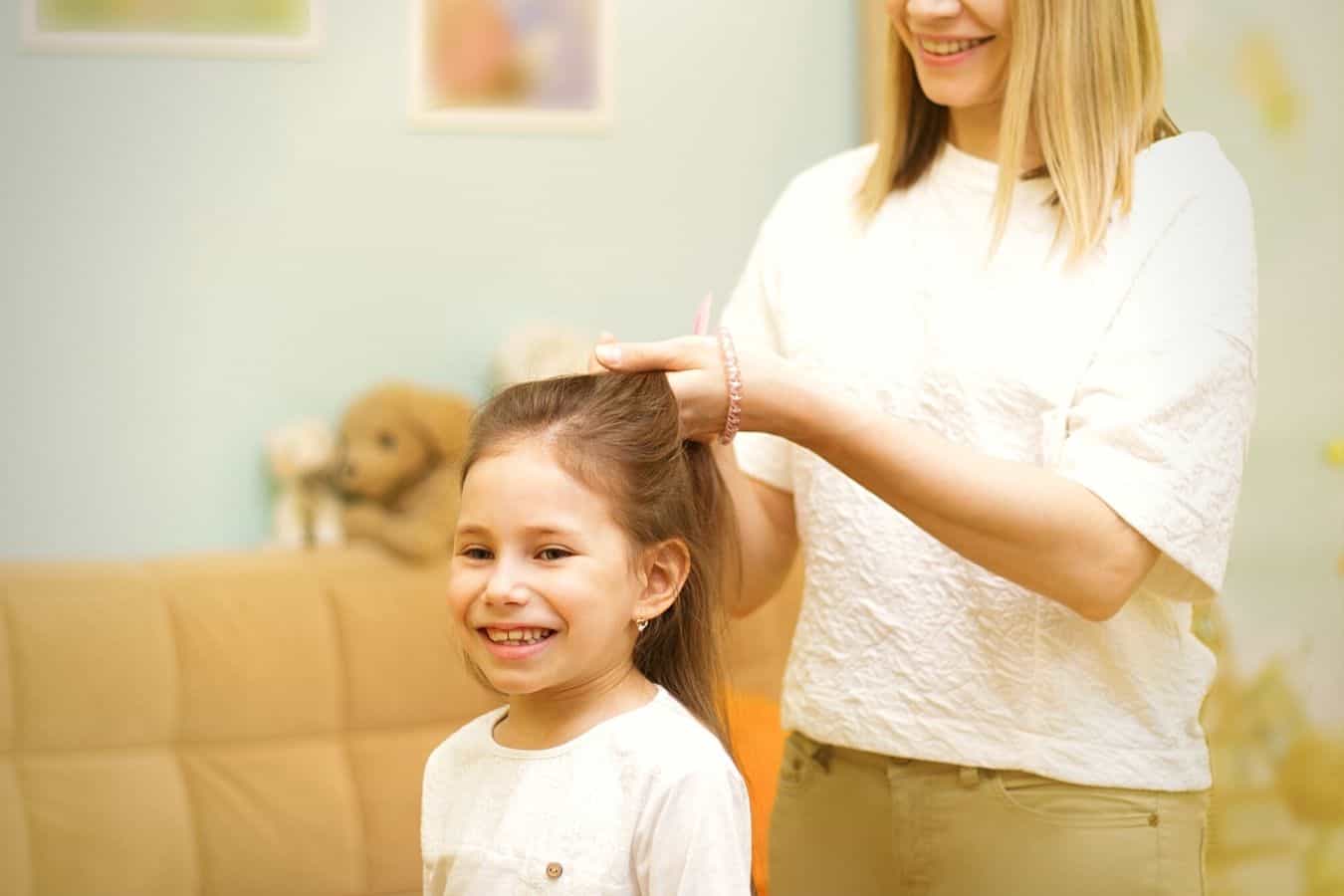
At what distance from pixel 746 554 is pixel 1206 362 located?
0.50m

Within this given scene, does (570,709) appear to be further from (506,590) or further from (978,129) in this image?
(978,129)

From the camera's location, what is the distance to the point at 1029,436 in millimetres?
1303

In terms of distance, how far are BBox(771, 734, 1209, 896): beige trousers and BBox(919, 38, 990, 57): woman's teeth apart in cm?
65

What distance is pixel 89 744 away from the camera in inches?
95.8

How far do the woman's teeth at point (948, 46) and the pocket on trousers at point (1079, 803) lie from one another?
2.16 ft

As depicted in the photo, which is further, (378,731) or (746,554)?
(378,731)

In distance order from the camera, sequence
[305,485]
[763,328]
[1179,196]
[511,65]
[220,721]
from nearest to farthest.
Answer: [1179,196] → [763,328] → [220,721] → [305,485] → [511,65]

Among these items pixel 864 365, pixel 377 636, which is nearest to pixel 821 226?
pixel 864 365

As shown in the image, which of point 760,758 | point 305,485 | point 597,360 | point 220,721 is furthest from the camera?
point 305,485

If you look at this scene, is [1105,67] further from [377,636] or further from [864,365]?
[377,636]

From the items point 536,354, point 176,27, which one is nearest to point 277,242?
point 176,27

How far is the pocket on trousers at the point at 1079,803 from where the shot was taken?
130cm

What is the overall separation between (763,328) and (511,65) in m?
1.56

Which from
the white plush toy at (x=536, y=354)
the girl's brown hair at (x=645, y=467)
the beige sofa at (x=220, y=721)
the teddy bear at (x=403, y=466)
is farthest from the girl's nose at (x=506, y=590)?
the white plush toy at (x=536, y=354)
